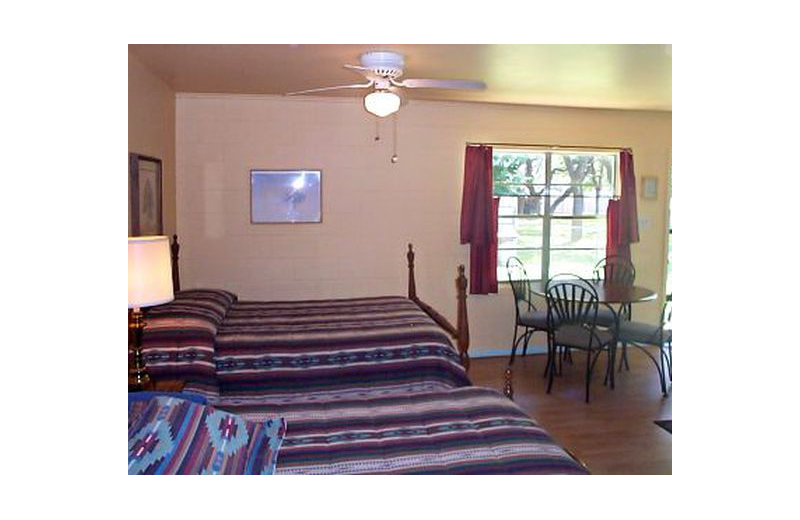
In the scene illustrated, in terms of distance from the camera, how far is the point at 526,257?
557cm

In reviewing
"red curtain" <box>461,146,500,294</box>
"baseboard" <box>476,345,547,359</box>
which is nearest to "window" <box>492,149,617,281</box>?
"red curtain" <box>461,146,500,294</box>

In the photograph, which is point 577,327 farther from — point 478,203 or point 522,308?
point 478,203

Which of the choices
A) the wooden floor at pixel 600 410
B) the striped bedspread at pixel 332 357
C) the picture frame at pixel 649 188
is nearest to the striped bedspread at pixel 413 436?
the striped bedspread at pixel 332 357

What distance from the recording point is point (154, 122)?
3.99m

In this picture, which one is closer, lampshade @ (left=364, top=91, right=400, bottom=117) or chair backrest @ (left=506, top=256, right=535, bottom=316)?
lampshade @ (left=364, top=91, right=400, bottom=117)

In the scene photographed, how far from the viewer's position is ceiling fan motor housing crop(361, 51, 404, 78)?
307 cm

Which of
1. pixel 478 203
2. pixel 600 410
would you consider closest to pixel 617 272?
pixel 478 203

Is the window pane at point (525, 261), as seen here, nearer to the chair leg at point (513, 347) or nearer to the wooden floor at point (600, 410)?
the chair leg at point (513, 347)

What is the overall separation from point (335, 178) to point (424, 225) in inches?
33.1

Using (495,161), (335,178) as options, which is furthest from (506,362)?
(335,178)

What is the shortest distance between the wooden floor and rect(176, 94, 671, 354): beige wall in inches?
28.3

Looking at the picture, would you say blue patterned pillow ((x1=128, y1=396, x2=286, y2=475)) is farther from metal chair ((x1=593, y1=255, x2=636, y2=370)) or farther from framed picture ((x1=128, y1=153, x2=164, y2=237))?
metal chair ((x1=593, y1=255, x2=636, y2=370))
